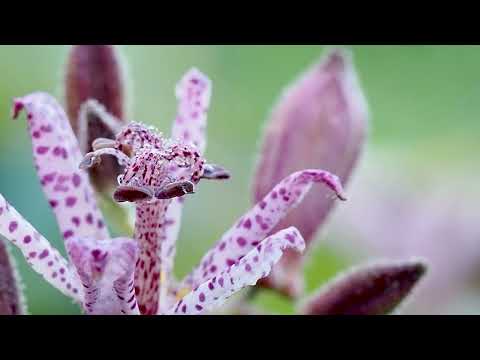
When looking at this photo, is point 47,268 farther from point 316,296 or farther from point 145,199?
point 316,296

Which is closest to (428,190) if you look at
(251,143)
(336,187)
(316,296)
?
(251,143)

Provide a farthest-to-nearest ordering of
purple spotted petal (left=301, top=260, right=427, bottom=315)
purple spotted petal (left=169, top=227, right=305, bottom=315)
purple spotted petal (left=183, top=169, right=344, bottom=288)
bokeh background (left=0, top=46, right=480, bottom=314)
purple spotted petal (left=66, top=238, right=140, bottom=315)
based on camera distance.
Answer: bokeh background (left=0, top=46, right=480, bottom=314) < purple spotted petal (left=301, top=260, right=427, bottom=315) < purple spotted petal (left=183, top=169, right=344, bottom=288) < purple spotted petal (left=169, top=227, right=305, bottom=315) < purple spotted petal (left=66, top=238, right=140, bottom=315)

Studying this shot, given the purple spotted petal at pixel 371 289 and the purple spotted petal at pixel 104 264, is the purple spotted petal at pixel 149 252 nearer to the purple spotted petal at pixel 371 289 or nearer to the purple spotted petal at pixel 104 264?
the purple spotted petal at pixel 104 264

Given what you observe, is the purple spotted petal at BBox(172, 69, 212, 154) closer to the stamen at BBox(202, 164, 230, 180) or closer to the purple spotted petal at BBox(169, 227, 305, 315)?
the stamen at BBox(202, 164, 230, 180)

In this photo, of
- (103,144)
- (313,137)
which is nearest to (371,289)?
(313,137)

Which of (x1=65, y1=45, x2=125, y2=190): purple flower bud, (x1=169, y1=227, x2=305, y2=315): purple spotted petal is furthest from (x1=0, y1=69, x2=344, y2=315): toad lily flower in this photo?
(x1=65, y1=45, x2=125, y2=190): purple flower bud

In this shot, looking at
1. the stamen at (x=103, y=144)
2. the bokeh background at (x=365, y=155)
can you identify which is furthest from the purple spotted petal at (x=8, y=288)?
the bokeh background at (x=365, y=155)
